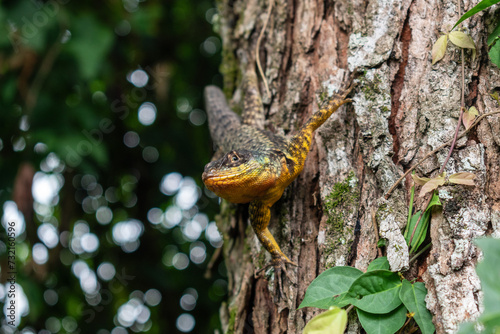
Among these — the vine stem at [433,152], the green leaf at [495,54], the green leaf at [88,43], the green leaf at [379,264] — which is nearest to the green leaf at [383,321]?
the green leaf at [379,264]

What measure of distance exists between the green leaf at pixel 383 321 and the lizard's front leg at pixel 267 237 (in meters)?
0.67

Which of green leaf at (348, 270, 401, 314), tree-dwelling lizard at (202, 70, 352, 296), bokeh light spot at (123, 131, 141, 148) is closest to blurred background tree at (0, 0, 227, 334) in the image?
bokeh light spot at (123, 131, 141, 148)

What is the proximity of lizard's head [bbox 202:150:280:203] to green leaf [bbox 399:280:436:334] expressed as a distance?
3.22ft

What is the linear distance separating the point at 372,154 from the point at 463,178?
494 millimetres

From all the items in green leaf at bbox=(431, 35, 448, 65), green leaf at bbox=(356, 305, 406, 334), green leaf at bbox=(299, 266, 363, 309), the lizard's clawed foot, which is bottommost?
the lizard's clawed foot

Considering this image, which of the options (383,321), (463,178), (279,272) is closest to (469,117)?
(463,178)

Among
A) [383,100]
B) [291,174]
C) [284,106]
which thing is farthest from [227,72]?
[383,100]

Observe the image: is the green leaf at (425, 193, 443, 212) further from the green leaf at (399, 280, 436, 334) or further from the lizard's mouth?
the lizard's mouth

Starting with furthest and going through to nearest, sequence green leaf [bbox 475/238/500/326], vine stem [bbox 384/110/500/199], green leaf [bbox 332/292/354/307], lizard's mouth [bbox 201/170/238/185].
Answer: lizard's mouth [bbox 201/170/238/185], vine stem [bbox 384/110/500/199], green leaf [bbox 332/292/354/307], green leaf [bbox 475/238/500/326]

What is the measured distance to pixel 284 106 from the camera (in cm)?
304

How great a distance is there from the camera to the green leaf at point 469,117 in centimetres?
210

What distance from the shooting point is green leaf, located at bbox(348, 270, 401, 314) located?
1.89 metres

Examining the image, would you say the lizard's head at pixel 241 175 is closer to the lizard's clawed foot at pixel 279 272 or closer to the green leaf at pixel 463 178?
the lizard's clawed foot at pixel 279 272

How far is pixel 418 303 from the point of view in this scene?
184 centimetres
